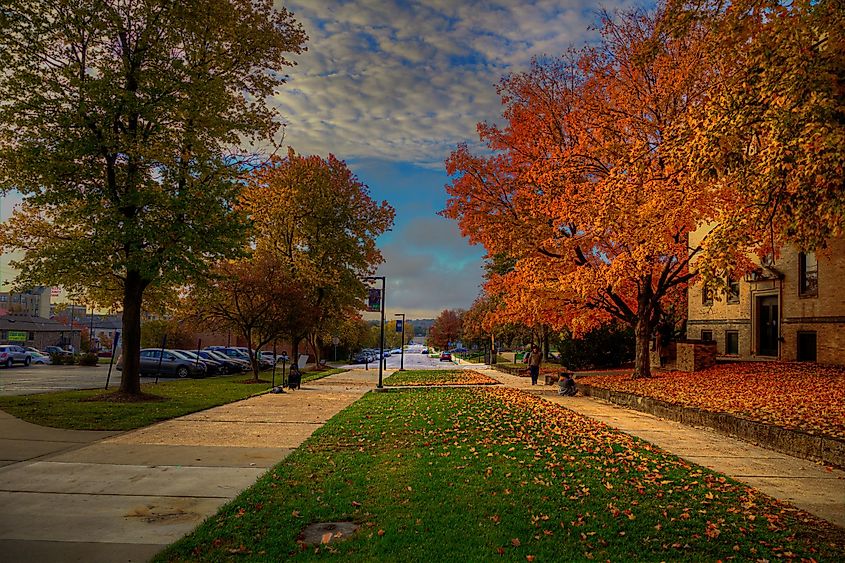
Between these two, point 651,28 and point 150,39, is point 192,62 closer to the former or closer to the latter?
point 150,39

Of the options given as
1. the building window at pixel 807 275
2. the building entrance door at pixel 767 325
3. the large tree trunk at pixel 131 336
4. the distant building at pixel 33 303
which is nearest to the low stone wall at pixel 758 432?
the building window at pixel 807 275

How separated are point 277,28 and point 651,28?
1322 cm

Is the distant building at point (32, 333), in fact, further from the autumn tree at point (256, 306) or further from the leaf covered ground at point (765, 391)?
the leaf covered ground at point (765, 391)

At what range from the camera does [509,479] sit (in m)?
7.65

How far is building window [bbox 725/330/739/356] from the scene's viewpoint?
30.6 m

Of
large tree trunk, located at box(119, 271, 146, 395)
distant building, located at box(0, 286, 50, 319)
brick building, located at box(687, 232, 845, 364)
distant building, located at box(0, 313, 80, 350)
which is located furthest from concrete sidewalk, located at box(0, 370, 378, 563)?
distant building, located at box(0, 286, 50, 319)

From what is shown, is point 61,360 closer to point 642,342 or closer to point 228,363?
point 228,363

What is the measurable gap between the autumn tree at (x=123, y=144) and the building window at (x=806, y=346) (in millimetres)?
23281

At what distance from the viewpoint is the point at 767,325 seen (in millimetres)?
28156

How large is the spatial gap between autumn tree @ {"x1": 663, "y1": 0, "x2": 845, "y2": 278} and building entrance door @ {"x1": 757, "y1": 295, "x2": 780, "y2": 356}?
19998 mm

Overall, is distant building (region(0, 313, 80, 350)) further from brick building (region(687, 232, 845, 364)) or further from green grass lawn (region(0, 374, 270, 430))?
brick building (region(687, 232, 845, 364))

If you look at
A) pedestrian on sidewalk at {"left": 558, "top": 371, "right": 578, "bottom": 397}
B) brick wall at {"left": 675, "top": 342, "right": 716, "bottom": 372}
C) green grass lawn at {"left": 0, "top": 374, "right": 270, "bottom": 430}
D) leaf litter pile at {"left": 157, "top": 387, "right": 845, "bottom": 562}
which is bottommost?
green grass lawn at {"left": 0, "top": 374, "right": 270, "bottom": 430}

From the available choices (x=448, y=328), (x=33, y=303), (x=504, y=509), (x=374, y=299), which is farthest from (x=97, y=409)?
(x=33, y=303)

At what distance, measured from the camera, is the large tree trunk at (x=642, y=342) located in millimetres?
22500
